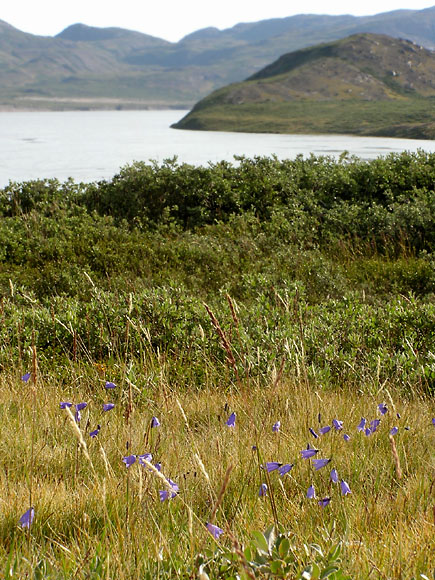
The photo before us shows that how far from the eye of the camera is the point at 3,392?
4805 millimetres

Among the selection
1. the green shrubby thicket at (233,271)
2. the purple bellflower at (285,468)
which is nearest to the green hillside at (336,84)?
the green shrubby thicket at (233,271)

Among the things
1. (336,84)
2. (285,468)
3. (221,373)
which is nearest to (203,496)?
(285,468)

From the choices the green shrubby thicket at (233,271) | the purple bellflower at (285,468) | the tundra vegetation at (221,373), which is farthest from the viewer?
the green shrubby thicket at (233,271)

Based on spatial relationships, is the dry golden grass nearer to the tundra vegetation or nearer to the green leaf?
the tundra vegetation

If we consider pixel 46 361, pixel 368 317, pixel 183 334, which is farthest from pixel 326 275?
pixel 46 361

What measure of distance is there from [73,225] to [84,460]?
401 inches

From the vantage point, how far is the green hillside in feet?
414

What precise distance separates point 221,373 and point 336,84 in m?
167

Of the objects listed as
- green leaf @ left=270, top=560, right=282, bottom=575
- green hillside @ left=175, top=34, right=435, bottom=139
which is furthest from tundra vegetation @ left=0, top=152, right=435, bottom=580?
green hillside @ left=175, top=34, right=435, bottom=139

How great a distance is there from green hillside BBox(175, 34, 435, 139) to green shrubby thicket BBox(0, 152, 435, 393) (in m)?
101

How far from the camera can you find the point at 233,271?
10.3 m

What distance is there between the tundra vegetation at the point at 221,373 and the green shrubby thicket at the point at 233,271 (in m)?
0.05

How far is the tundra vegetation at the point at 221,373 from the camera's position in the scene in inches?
89.2

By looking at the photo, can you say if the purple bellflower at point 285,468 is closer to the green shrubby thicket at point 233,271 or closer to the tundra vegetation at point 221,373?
the tundra vegetation at point 221,373
